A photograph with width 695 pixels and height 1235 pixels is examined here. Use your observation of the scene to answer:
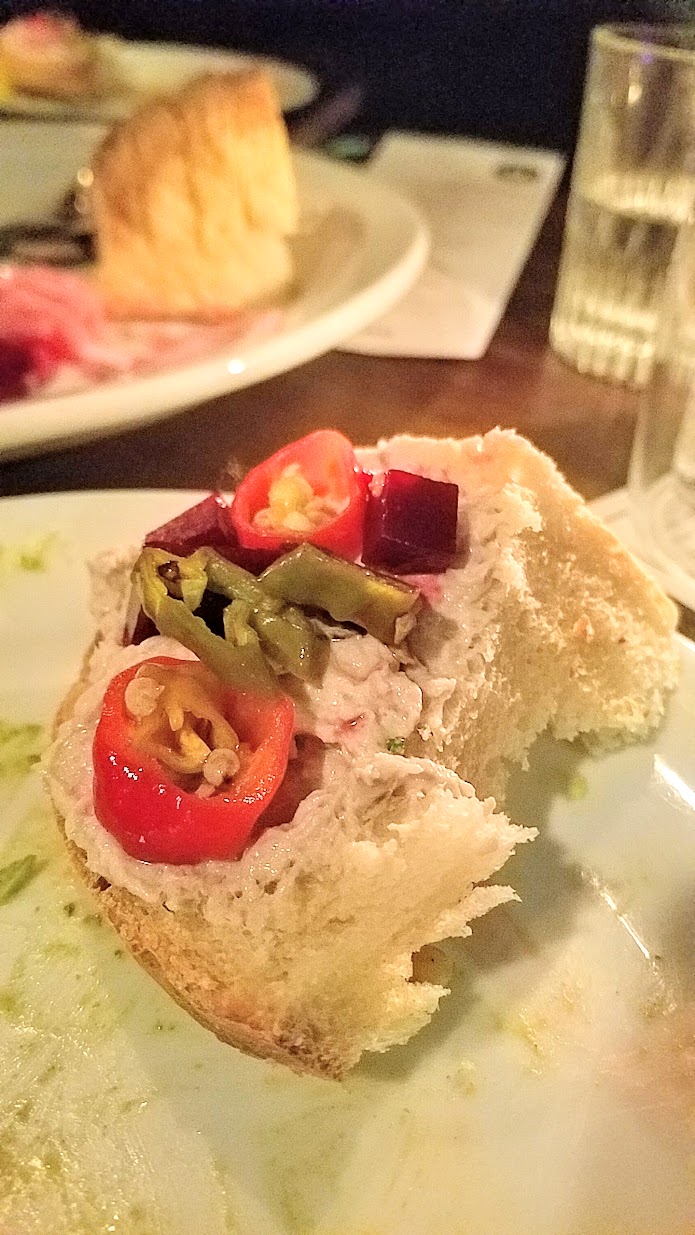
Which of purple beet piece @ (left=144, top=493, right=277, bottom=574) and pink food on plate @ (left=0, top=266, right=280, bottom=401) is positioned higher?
purple beet piece @ (left=144, top=493, right=277, bottom=574)

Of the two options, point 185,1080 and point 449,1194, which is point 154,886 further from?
point 449,1194

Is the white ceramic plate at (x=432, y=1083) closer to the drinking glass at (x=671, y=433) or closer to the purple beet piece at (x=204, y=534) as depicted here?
the purple beet piece at (x=204, y=534)

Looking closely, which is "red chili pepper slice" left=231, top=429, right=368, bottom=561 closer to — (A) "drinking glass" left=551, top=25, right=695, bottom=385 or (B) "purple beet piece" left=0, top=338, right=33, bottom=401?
(B) "purple beet piece" left=0, top=338, right=33, bottom=401

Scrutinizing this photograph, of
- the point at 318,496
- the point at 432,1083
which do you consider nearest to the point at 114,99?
the point at 318,496

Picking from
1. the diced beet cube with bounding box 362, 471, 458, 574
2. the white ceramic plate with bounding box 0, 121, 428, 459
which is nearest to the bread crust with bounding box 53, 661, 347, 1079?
the diced beet cube with bounding box 362, 471, 458, 574

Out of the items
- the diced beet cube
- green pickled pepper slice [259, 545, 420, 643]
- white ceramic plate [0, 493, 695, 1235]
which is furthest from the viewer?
the diced beet cube

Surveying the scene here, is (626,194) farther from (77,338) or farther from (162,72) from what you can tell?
(162,72)
